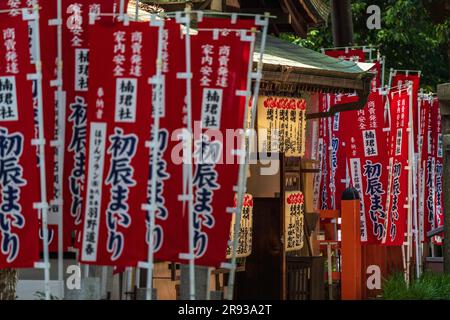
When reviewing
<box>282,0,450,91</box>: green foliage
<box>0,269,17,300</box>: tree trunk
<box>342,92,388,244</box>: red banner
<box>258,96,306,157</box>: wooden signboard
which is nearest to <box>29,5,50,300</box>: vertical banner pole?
<box>0,269,17,300</box>: tree trunk

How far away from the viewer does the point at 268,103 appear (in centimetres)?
1761

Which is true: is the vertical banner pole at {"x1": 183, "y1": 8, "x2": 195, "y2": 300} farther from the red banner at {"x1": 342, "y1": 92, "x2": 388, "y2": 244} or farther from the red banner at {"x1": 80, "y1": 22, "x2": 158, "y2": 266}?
the red banner at {"x1": 342, "y1": 92, "x2": 388, "y2": 244}

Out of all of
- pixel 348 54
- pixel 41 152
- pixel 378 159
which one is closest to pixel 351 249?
pixel 378 159

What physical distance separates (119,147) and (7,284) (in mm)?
3127

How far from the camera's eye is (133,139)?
36.0ft

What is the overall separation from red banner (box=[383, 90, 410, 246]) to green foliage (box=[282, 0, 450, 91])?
1180 cm

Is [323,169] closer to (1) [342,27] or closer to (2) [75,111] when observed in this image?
(1) [342,27]

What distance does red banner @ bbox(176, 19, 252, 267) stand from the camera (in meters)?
11.3

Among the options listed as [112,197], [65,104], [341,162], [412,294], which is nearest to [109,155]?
[112,197]

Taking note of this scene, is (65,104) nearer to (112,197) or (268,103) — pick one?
(112,197)

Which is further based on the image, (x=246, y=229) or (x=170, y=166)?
(x=246, y=229)

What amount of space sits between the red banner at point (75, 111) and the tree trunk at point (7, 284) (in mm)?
1553

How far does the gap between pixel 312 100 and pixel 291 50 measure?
6.58 feet

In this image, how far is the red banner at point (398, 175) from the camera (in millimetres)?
19406
